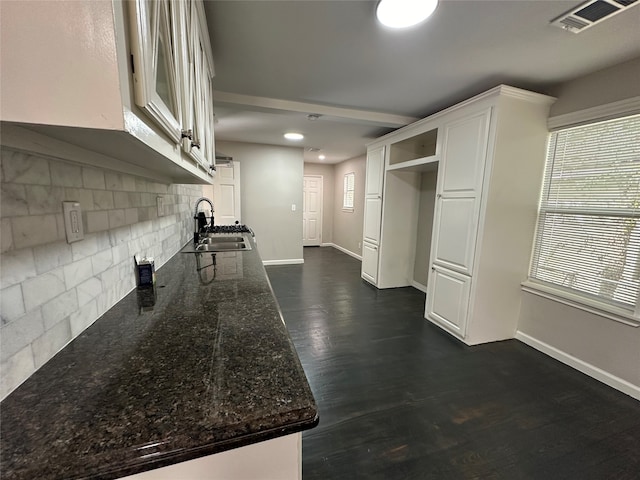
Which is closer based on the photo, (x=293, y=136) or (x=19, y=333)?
(x=19, y=333)

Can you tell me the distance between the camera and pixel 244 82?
2.40 metres

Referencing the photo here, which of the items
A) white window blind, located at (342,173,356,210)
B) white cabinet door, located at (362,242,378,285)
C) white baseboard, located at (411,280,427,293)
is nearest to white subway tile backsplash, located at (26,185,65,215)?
white cabinet door, located at (362,242,378,285)

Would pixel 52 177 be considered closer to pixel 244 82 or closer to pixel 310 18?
pixel 310 18

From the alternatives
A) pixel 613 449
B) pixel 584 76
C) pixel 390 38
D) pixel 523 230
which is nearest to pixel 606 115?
pixel 584 76

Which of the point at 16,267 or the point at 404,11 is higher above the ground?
the point at 404,11

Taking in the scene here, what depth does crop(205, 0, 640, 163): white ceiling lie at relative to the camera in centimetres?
146

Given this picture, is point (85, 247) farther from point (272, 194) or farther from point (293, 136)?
point (272, 194)

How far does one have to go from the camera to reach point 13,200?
604 mm

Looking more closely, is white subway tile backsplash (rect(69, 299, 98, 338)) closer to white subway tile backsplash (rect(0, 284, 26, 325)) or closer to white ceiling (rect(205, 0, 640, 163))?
white subway tile backsplash (rect(0, 284, 26, 325))

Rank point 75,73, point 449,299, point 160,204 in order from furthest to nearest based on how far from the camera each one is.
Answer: point 449,299 → point 160,204 → point 75,73

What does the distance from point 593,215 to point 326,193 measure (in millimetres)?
5873

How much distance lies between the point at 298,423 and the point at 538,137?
9.79 feet

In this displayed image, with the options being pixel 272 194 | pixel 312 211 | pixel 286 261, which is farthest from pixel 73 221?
pixel 312 211

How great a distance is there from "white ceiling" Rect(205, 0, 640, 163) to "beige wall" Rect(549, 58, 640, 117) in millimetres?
71
